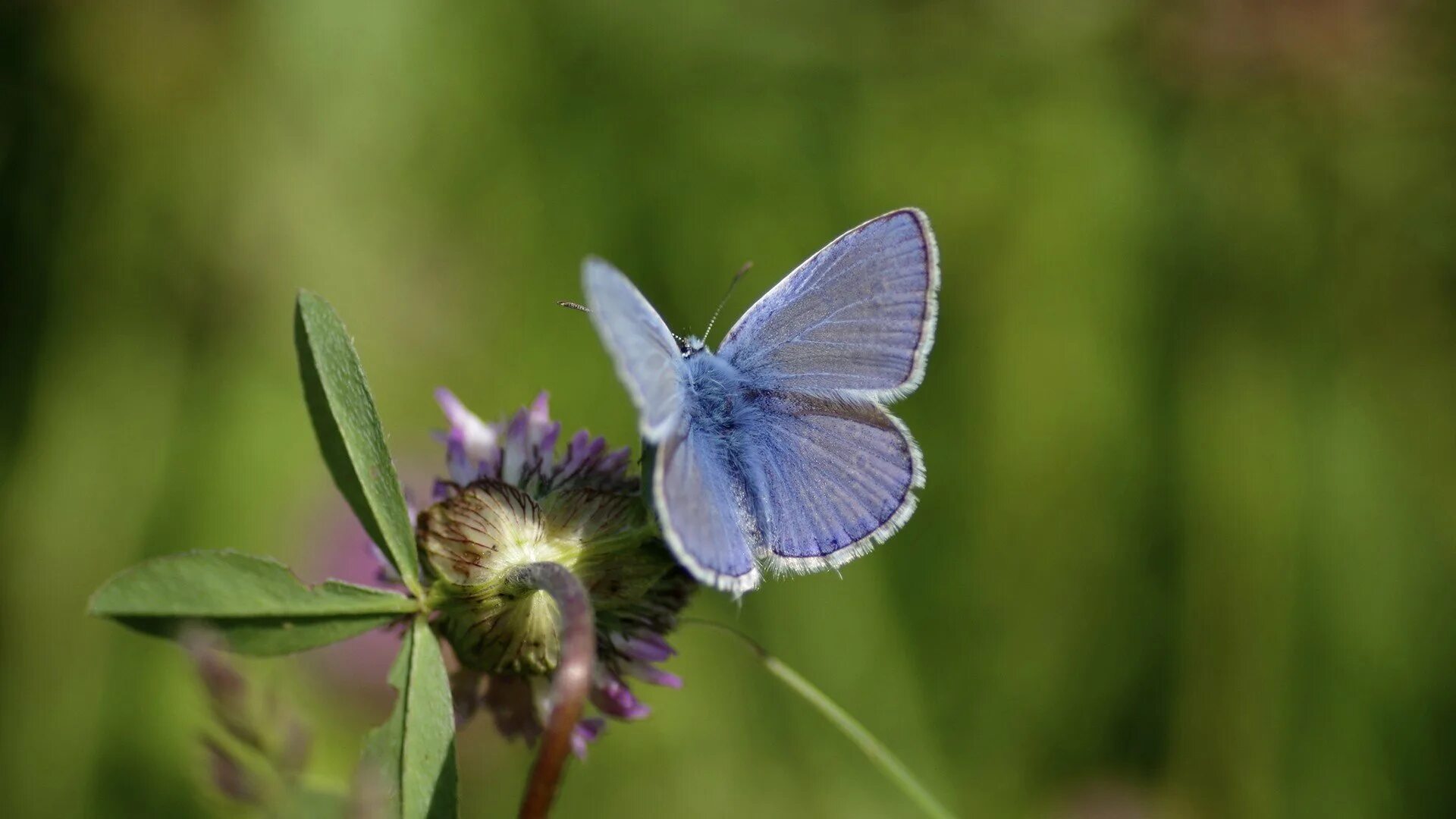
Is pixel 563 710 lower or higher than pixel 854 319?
lower

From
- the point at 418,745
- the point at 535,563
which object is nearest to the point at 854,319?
the point at 535,563

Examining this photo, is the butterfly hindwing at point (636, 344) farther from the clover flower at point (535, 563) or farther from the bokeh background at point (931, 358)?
the bokeh background at point (931, 358)

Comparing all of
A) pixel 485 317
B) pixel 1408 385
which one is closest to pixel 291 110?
pixel 485 317

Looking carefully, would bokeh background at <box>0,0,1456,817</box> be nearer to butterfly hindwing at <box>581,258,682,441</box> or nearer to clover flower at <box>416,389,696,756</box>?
clover flower at <box>416,389,696,756</box>

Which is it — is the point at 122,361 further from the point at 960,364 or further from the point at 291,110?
the point at 960,364

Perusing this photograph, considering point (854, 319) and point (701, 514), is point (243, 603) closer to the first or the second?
point (701, 514)
